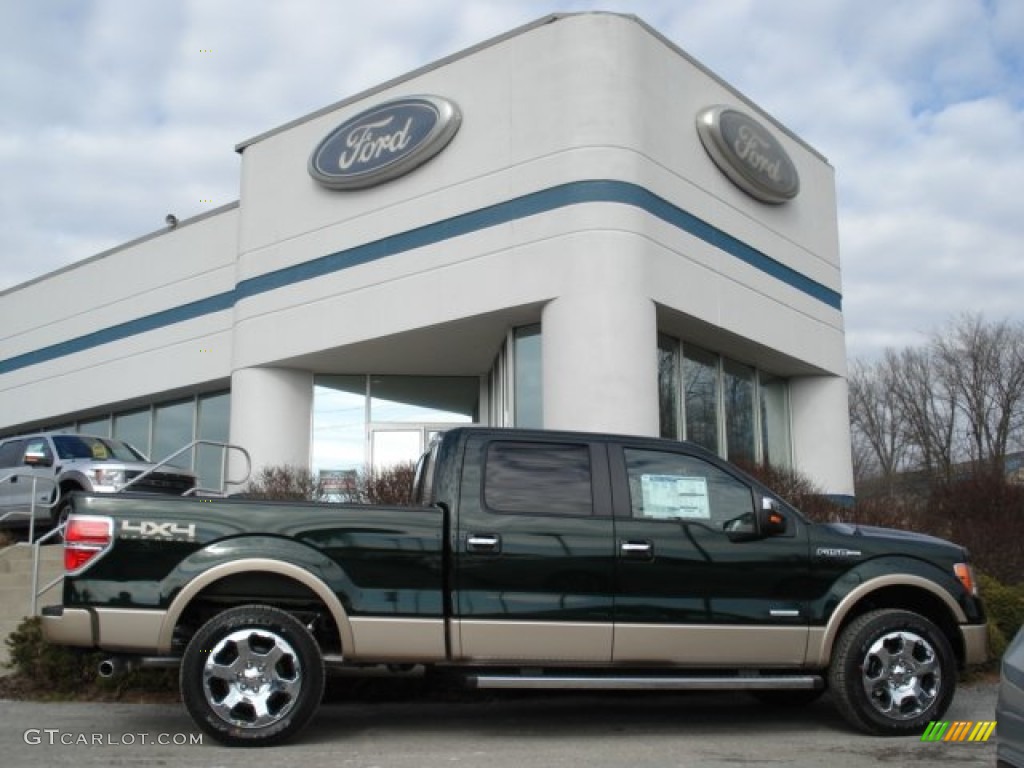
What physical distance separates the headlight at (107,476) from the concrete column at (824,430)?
12.1 metres

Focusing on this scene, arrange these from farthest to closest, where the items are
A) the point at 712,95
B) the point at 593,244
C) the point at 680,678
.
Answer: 1. the point at 712,95
2. the point at 593,244
3. the point at 680,678

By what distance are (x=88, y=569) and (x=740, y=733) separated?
4.13 metres

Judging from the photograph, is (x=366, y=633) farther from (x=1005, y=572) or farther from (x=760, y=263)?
(x=760, y=263)

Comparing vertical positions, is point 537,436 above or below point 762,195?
below

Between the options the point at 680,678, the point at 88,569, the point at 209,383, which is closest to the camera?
the point at 88,569

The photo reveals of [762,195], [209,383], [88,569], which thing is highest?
[762,195]

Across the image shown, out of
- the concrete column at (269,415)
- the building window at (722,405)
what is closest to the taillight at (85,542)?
the building window at (722,405)

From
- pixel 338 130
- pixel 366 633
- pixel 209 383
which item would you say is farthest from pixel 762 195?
pixel 366 633

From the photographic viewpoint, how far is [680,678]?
6328mm

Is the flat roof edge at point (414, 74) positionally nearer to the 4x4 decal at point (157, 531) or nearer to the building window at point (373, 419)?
the building window at point (373, 419)

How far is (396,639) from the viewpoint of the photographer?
6.10 meters

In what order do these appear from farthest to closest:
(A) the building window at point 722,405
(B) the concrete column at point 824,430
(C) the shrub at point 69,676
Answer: (B) the concrete column at point 824,430, (A) the building window at point 722,405, (C) the shrub at point 69,676

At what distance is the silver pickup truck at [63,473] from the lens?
1395cm

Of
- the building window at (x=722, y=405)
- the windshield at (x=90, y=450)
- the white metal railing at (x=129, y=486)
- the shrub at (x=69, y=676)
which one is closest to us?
the shrub at (x=69, y=676)
